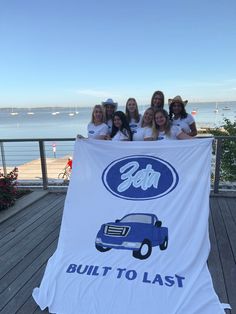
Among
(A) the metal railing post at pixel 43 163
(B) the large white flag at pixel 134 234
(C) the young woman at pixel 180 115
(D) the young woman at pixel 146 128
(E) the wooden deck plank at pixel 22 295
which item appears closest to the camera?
(B) the large white flag at pixel 134 234

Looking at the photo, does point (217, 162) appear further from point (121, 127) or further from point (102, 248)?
point (102, 248)

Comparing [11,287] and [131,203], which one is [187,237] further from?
[11,287]

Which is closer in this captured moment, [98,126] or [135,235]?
[135,235]

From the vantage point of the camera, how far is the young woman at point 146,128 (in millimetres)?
3160

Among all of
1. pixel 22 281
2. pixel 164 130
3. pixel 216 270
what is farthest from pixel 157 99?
pixel 22 281

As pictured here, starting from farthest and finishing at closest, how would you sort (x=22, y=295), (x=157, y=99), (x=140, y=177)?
(x=157, y=99) < (x=140, y=177) < (x=22, y=295)

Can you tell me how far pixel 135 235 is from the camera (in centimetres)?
248

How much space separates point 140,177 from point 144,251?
0.67 metres

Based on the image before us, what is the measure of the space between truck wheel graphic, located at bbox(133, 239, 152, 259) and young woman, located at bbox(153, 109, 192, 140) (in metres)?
1.15

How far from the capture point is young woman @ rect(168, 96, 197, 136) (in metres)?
3.49

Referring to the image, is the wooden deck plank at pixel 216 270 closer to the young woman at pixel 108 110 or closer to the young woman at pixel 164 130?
the young woman at pixel 164 130

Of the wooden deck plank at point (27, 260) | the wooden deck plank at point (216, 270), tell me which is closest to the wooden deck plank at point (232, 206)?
the wooden deck plank at point (216, 270)

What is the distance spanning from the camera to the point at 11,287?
2.46 m

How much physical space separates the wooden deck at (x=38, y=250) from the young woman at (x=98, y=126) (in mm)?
1251
